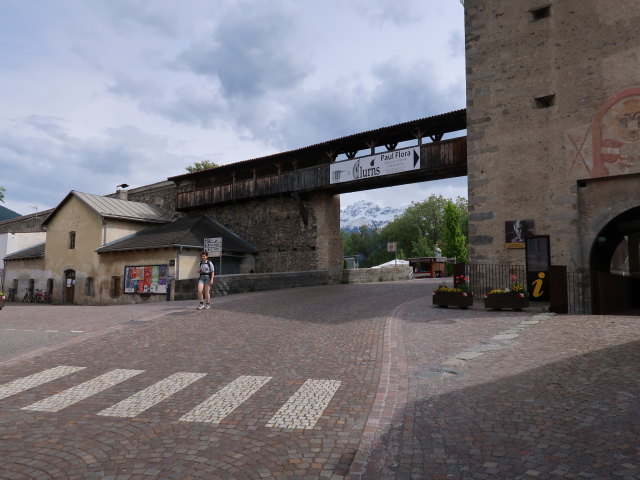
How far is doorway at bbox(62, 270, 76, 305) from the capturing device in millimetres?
28547

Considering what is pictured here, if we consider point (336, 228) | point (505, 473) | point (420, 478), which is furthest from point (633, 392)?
point (336, 228)

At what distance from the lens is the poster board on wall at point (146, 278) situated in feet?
77.4

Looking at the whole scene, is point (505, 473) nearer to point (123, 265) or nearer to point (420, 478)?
point (420, 478)

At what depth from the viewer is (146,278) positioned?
2430 centimetres

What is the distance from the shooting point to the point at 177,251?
23.2 m

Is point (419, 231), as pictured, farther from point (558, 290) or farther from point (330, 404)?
point (330, 404)

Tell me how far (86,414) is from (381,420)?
3082mm

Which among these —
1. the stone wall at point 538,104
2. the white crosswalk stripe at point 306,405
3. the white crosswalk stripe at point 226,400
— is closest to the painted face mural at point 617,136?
the stone wall at point 538,104

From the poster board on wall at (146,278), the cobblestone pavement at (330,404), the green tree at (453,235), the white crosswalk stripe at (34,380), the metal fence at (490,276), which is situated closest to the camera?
the cobblestone pavement at (330,404)

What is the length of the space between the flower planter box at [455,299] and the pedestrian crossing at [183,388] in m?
7.94

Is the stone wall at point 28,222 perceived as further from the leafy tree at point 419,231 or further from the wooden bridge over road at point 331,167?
the leafy tree at point 419,231

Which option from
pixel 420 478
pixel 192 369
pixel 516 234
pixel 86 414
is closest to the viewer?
pixel 420 478

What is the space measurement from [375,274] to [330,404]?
80.0 ft

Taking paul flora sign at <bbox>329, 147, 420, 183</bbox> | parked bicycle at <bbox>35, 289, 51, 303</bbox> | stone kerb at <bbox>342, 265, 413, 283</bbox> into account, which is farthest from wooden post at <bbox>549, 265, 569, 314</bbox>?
parked bicycle at <bbox>35, 289, 51, 303</bbox>
